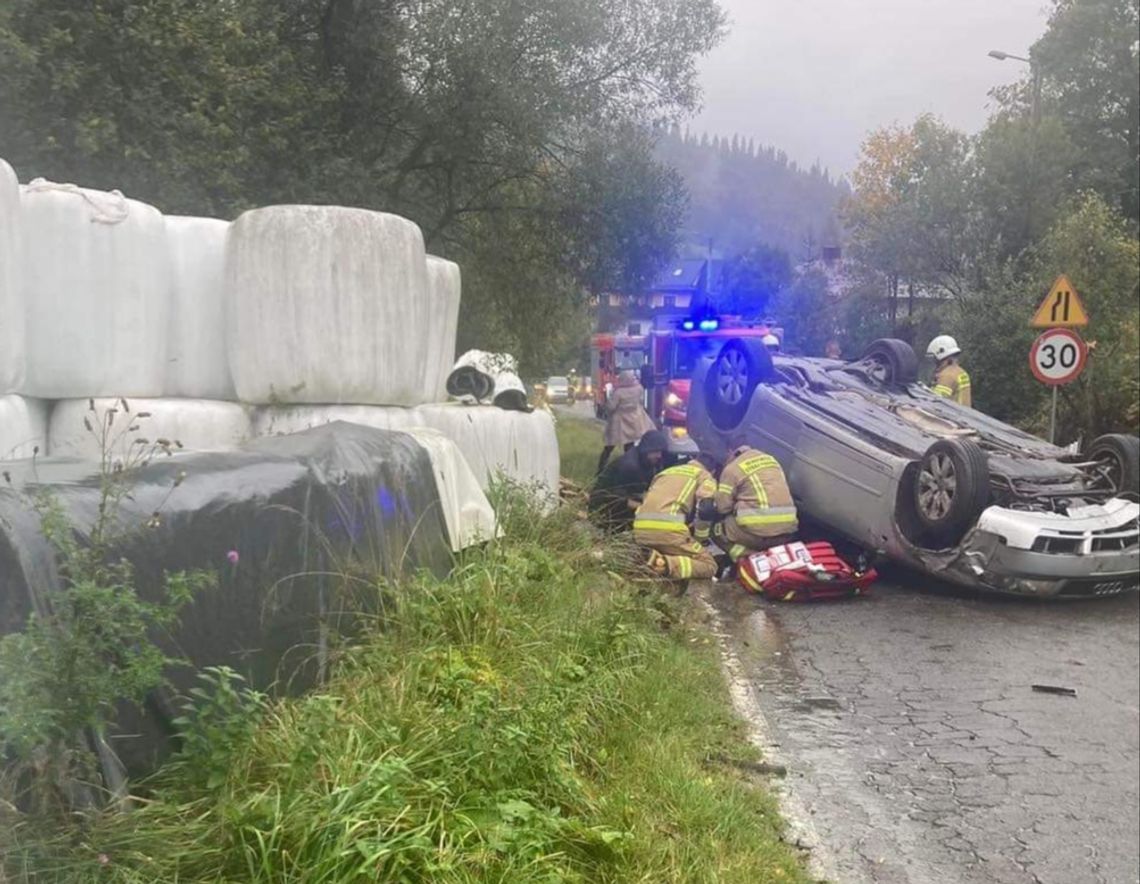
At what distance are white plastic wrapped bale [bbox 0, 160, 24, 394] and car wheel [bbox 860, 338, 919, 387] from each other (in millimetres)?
7823

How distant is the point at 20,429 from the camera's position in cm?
411

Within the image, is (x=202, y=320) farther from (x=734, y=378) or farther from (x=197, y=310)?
(x=734, y=378)

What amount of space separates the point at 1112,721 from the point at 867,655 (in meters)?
1.58

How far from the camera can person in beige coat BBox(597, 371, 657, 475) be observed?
44.5ft

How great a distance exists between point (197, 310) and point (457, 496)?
1.48m

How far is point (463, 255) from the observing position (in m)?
12.8

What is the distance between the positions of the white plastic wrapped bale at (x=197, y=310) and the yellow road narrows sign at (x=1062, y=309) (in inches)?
346

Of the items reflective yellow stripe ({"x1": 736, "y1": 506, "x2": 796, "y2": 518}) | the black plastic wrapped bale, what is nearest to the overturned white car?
reflective yellow stripe ({"x1": 736, "y1": 506, "x2": 796, "y2": 518})

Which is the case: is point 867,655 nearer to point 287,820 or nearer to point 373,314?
point 373,314

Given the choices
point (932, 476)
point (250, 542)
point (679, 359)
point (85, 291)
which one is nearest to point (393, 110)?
point (679, 359)

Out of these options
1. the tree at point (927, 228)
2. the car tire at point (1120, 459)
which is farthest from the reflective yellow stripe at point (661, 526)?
the tree at point (927, 228)

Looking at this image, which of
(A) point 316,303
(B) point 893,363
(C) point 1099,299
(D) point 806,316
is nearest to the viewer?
(A) point 316,303

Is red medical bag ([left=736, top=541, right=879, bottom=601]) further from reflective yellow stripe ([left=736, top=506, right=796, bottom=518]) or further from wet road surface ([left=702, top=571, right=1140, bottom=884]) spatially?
reflective yellow stripe ([left=736, top=506, right=796, bottom=518])

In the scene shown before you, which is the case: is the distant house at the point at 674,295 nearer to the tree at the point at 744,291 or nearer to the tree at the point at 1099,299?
the tree at the point at 744,291
